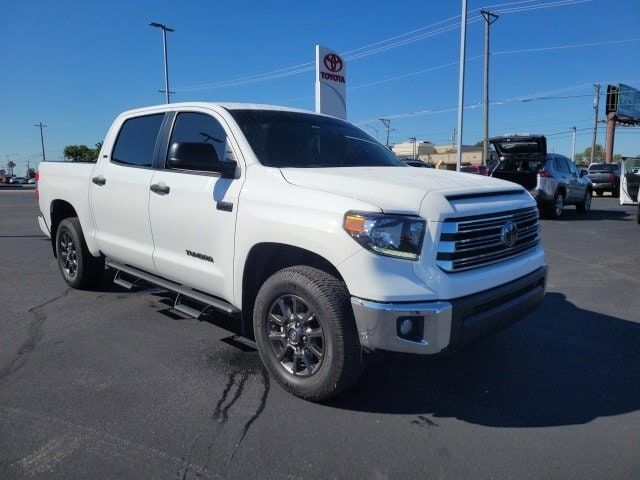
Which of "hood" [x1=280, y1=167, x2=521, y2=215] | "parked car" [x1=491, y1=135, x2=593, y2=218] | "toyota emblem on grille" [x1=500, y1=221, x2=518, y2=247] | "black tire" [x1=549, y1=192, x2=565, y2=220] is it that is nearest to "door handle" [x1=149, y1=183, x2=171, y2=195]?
"hood" [x1=280, y1=167, x2=521, y2=215]

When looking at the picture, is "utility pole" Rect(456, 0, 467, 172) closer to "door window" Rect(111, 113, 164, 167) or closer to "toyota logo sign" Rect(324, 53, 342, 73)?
"toyota logo sign" Rect(324, 53, 342, 73)

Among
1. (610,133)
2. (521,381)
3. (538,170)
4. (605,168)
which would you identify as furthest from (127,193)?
(610,133)

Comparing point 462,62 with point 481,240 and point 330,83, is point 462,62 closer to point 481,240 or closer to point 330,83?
point 330,83

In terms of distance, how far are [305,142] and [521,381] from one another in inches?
95.5

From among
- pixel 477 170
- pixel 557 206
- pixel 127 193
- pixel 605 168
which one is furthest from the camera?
pixel 477 170

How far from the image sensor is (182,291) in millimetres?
4168

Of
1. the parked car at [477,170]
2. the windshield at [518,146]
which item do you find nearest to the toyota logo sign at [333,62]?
the windshield at [518,146]

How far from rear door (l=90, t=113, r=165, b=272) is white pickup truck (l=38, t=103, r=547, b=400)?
0.02m

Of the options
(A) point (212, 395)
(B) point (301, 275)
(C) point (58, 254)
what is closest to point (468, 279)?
(B) point (301, 275)

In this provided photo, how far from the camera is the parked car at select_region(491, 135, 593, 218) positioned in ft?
43.2

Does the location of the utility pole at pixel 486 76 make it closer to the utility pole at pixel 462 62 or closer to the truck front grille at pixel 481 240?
the utility pole at pixel 462 62

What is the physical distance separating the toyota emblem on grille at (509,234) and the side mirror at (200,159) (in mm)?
1898

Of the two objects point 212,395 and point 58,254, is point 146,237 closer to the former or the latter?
point 212,395

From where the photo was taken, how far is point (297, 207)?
3.15 metres
